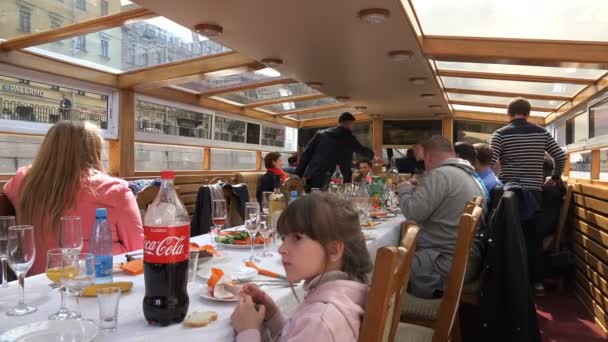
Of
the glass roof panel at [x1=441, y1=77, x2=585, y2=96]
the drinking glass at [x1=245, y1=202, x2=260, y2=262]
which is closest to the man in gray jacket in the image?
the drinking glass at [x1=245, y1=202, x2=260, y2=262]

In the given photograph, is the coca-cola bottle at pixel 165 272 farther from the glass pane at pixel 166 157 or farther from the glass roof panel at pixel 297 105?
the glass roof panel at pixel 297 105

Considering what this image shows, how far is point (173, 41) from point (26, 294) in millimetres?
3796

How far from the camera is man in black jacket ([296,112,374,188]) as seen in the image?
17.2 ft

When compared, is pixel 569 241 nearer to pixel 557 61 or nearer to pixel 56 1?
pixel 557 61

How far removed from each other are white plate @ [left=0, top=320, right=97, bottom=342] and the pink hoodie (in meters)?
0.32

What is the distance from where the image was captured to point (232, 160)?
758 centimetres

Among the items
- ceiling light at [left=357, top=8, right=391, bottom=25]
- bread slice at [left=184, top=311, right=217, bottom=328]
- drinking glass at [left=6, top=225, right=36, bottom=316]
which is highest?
ceiling light at [left=357, top=8, right=391, bottom=25]

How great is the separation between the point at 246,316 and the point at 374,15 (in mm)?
2558

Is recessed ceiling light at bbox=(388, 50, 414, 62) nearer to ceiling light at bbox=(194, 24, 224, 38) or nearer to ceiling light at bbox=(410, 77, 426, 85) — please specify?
ceiling light at bbox=(410, 77, 426, 85)

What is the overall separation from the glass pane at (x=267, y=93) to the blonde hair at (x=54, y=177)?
4914 millimetres

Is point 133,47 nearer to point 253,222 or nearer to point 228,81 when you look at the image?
point 228,81

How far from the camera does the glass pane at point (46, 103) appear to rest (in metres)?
3.98

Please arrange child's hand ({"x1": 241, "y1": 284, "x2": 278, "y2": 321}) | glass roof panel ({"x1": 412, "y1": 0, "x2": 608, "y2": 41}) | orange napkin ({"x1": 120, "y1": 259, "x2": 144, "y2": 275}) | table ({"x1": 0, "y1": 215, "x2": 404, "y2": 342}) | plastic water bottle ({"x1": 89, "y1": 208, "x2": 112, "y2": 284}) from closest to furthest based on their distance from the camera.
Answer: table ({"x1": 0, "y1": 215, "x2": 404, "y2": 342}) → child's hand ({"x1": 241, "y1": 284, "x2": 278, "y2": 321}) → plastic water bottle ({"x1": 89, "y1": 208, "x2": 112, "y2": 284}) → orange napkin ({"x1": 120, "y1": 259, "x2": 144, "y2": 275}) → glass roof panel ({"x1": 412, "y1": 0, "x2": 608, "y2": 41})

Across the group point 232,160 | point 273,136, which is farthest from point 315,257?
point 273,136
